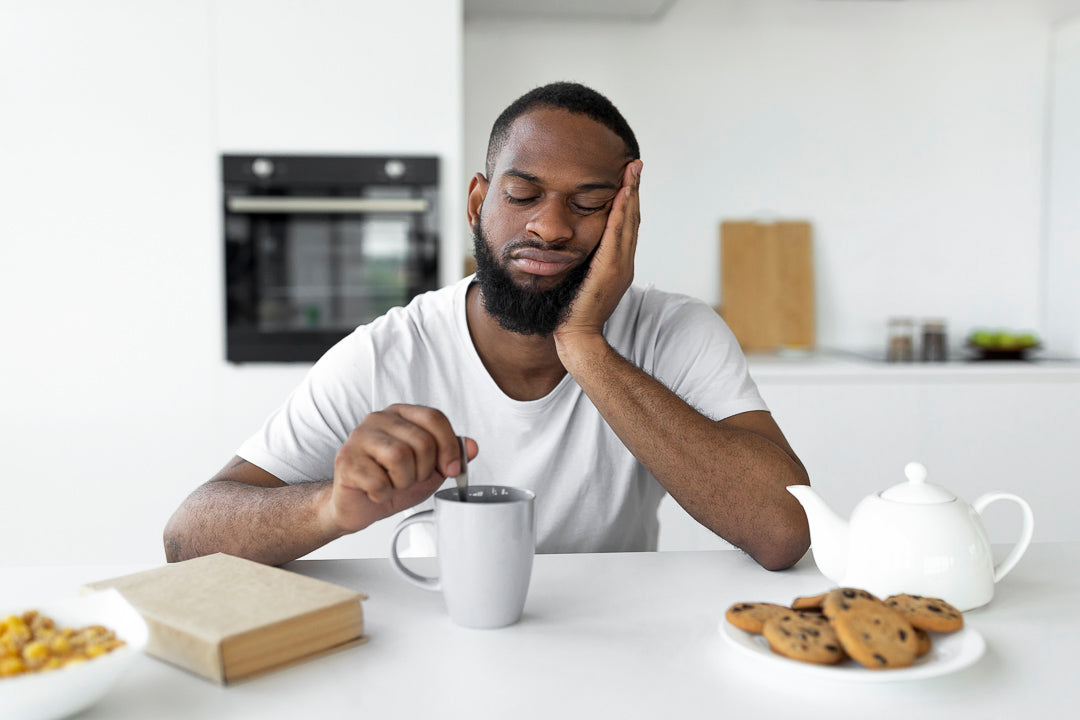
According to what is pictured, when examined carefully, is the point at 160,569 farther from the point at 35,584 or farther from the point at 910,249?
the point at 910,249

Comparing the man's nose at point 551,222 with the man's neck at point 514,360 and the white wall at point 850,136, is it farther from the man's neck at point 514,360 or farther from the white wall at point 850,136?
the white wall at point 850,136

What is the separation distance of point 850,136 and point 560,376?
234 cm

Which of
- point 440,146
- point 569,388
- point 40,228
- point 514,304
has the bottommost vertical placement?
point 569,388

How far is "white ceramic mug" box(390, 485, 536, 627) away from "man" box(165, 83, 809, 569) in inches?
16.0

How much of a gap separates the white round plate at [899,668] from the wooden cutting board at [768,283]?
261cm

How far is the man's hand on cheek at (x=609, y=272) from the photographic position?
1.33 metres

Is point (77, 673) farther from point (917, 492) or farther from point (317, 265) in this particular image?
point (317, 265)

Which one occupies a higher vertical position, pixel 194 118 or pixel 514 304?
pixel 194 118

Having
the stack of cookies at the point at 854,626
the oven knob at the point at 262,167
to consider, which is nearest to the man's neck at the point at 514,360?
the stack of cookies at the point at 854,626

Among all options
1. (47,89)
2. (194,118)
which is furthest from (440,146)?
(47,89)

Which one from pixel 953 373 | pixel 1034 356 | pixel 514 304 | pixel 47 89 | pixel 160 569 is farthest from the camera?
pixel 1034 356

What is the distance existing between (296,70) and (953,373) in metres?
2.16

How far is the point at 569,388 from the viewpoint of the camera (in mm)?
1430

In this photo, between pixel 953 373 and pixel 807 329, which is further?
pixel 807 329
